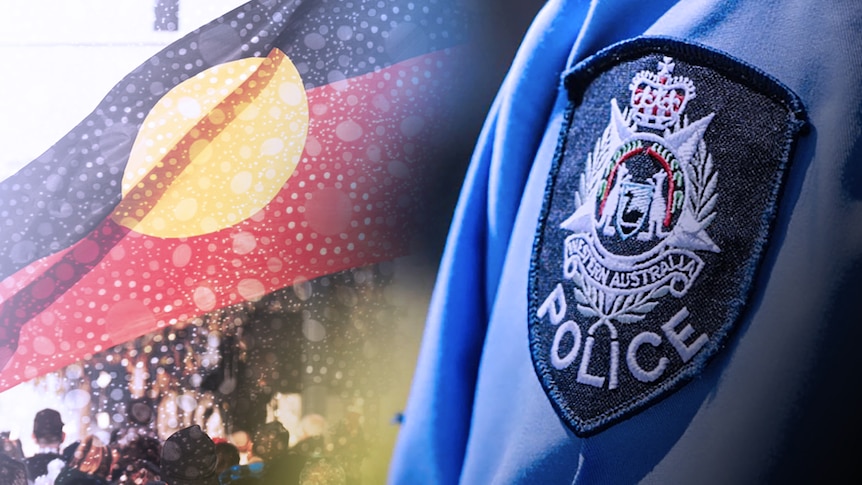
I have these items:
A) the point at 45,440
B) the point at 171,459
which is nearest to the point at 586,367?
the point at 171,459

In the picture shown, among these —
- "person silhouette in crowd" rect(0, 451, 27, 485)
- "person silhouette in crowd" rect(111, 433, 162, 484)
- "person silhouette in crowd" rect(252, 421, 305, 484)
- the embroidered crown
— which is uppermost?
the embroidered crown

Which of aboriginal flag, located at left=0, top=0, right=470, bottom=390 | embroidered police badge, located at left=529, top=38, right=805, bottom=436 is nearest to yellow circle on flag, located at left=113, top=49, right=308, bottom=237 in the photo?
aboriginal flag, located at left=0, top=0, right=470, bottom=390

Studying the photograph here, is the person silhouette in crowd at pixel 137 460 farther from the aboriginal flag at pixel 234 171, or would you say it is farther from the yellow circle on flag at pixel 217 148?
the yellow circle on flag at pixel 217 148

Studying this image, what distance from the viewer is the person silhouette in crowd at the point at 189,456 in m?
0.92

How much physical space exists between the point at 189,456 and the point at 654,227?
2.12 feet

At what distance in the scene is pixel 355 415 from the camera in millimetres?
934

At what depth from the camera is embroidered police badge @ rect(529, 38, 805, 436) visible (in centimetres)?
59

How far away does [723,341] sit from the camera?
1.91 feet

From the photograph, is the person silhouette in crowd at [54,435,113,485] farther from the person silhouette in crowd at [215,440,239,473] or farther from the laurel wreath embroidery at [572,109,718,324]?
the laurel wreath embroidery at [572,109,718,324]

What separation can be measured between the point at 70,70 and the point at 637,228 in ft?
2.46

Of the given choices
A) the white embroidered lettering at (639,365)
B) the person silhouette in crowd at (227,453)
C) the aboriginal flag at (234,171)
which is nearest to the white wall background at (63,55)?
the aboriginal flag at (234,171)

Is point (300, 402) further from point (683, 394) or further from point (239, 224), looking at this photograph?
point (683, 394)

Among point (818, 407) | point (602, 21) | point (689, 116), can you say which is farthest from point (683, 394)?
point (602, 21)

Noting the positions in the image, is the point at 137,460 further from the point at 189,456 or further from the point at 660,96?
the point at 660,96
